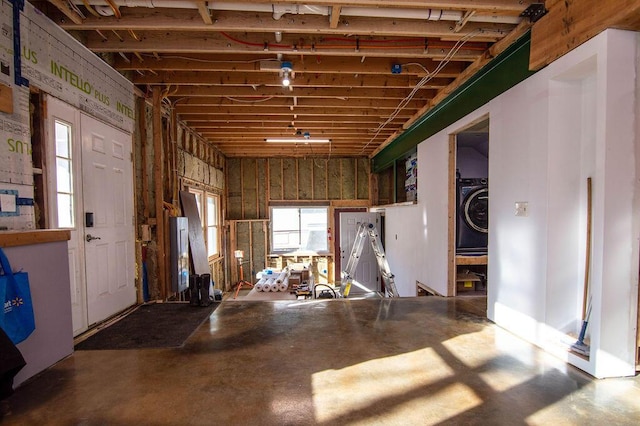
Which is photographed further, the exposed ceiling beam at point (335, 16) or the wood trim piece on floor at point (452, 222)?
the wood trim piece on floor at point (452, 222)

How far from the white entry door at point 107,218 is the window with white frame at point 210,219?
2983 mm

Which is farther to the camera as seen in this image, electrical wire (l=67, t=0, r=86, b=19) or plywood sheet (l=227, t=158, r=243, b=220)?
plywood sheet (l=227, t=158, r=243, b=220)

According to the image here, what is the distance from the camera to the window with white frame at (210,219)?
709 cm

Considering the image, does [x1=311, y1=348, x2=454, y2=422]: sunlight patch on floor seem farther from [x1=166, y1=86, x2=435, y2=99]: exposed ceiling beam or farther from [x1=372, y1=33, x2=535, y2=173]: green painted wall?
[x1=166, y1=86, x2=435, y2=99]: exposed ceiling beam

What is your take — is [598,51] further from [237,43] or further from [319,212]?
[319,212]

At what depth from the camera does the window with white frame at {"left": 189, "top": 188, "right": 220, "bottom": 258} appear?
7.09 meters

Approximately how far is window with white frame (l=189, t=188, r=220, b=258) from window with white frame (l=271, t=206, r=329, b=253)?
65.2 inches

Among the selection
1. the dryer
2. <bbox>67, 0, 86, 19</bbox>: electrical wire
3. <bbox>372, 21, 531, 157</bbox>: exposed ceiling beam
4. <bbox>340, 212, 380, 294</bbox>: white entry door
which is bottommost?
<bbox>340, 212, 380, 294</bbox>: white entry door

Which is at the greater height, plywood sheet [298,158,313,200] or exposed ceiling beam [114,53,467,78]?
exposed ceiling beam [114,53,467,78]

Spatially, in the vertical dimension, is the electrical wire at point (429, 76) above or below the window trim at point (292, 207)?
above

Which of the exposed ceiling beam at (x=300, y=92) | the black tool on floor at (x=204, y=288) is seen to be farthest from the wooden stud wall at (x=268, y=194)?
the black tool on floor at (x=204, y=288)

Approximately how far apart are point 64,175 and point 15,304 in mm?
1352

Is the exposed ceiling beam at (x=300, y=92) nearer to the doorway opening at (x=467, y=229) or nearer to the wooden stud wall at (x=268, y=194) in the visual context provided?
the doorway opening at (x=467, y=229)

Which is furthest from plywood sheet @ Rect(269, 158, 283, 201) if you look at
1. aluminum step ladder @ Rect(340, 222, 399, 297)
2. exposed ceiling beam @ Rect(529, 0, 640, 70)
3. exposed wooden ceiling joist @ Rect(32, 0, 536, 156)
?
exposed ceiling beam @ Rect(529, 0, 640, 70)
